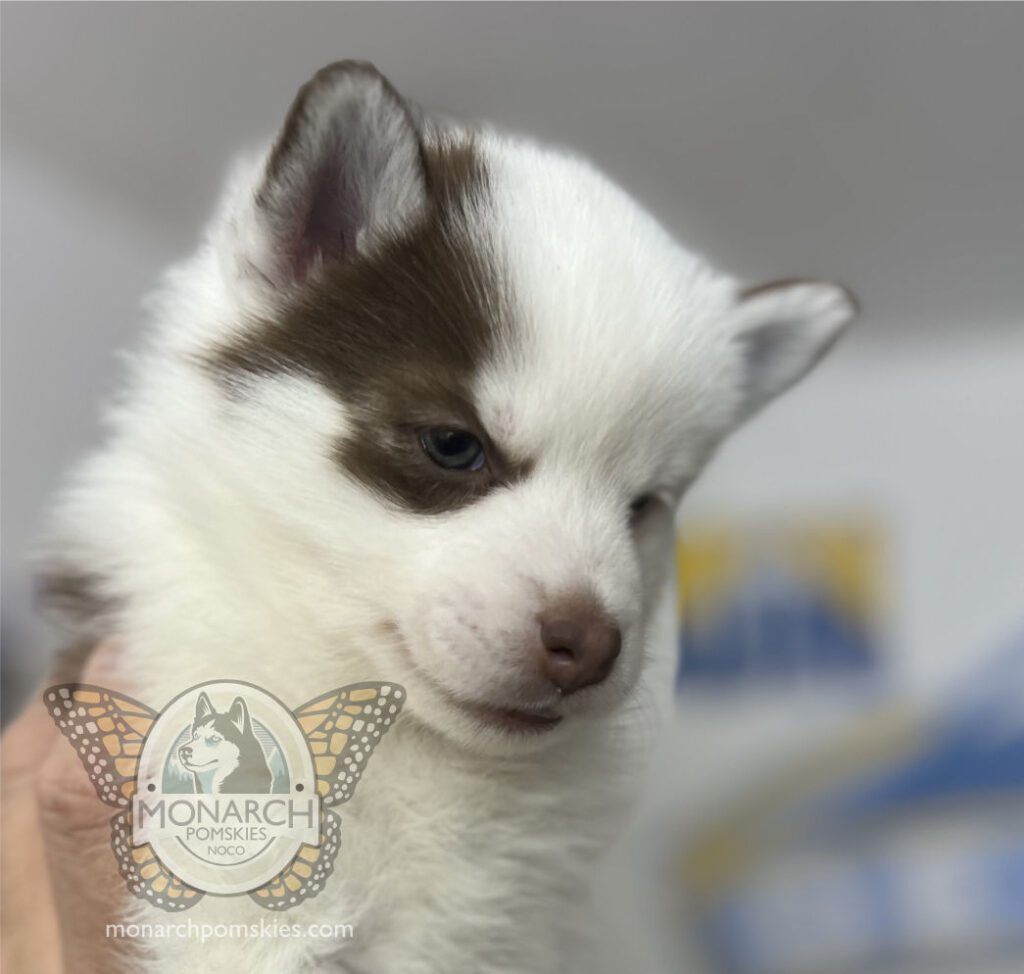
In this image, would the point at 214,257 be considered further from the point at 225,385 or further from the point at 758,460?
the point at 758,460

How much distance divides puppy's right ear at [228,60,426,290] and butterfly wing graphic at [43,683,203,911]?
410mm

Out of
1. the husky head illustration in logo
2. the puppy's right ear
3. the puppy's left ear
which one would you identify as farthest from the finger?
the puppy's left ear

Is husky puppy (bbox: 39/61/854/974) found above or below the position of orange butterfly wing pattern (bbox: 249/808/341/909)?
above

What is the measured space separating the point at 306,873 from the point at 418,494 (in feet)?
1.08

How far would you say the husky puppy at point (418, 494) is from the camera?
2.57 ft

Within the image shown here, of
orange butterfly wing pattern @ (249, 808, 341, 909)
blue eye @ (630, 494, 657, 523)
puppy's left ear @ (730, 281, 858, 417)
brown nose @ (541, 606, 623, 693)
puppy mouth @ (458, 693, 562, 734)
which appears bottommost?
orange butterfly wing pattern @ (249, 808, 341, 909)

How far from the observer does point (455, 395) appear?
820 mm

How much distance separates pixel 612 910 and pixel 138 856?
1.18 metres

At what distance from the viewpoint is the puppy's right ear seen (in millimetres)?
813

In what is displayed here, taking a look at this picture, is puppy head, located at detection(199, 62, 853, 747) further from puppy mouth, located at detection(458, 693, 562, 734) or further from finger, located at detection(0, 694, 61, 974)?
finger, located at detection(0, 694, 61, 974)

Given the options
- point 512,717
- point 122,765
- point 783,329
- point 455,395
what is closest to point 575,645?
point 512,717

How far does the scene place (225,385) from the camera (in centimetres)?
89

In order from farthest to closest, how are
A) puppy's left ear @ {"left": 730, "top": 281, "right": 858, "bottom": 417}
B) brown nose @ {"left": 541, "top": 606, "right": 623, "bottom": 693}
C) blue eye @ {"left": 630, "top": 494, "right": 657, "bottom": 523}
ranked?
puppy's left ear @ {"left": 730, "top": 281, "right": 858, "bottom": 417}
blue eye @ {"left": 630, "top": 494, "right": 657, "bottom": 523}
brown nose @ {"left": 541, "top": 606, "right": 623, "bottom": 693}

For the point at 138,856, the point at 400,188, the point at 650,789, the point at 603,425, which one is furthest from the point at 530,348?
the point at 650,789
